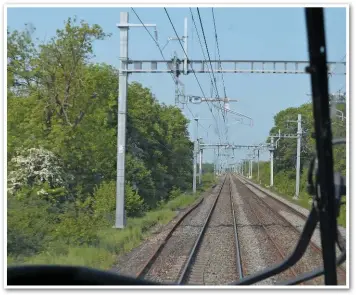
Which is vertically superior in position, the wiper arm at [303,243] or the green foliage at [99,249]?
the wiper arm at [303,243]

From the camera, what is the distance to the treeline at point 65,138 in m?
14.4

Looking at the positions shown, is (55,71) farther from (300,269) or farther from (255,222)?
(300,269)

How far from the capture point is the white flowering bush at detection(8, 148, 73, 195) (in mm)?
15568

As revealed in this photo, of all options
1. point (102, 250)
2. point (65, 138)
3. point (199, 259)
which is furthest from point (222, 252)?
point (65, 138)

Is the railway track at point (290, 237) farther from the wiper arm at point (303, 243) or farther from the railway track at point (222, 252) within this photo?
the wiper arm at point (303, 243)

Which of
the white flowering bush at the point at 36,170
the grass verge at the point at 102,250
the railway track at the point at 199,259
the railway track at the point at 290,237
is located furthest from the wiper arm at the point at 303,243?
the white flowering bush at the point at 36,170

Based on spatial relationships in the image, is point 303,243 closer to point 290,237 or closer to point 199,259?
point 199,259

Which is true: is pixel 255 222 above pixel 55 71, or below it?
below

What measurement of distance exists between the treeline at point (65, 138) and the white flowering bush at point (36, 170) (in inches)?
1.1

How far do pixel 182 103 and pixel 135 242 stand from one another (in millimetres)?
8241

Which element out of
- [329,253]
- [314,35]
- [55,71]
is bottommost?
[329,253]

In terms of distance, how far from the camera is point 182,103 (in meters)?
20.9

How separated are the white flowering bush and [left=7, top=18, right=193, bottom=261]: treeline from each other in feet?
0.10
